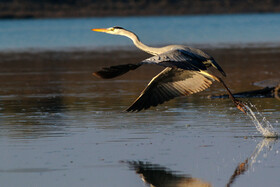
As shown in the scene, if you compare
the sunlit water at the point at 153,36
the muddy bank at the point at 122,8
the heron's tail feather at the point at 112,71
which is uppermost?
the heron's tail feather at the point at 112,71

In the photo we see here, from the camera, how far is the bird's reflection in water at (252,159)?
8695 millimetres

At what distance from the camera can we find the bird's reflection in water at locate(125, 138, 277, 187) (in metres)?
A: 8.40

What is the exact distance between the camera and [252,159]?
31.3 feet

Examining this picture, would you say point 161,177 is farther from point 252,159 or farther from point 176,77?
point 176,77

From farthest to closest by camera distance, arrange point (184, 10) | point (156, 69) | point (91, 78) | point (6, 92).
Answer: point (184, 10), point (156, 69), point (91, 78), point (6, 92)

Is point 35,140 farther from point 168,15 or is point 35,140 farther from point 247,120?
point 168,15

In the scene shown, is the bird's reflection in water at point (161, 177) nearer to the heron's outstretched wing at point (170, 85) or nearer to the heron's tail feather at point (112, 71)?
the heron's tail feather at point (112, 71)

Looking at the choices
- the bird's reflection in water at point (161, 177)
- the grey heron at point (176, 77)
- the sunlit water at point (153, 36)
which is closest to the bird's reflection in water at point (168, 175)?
the bird's reflection in water at point (161, 177)

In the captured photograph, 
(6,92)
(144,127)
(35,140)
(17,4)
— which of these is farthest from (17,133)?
Result: (17,4)

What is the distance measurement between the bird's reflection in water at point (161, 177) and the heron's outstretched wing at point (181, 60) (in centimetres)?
157

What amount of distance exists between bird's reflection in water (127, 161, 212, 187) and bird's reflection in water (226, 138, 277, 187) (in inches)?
15.1

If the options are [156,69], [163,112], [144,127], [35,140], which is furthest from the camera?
[156,69]

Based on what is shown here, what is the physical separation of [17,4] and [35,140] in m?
76.0

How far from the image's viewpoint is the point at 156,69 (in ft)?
76.8
